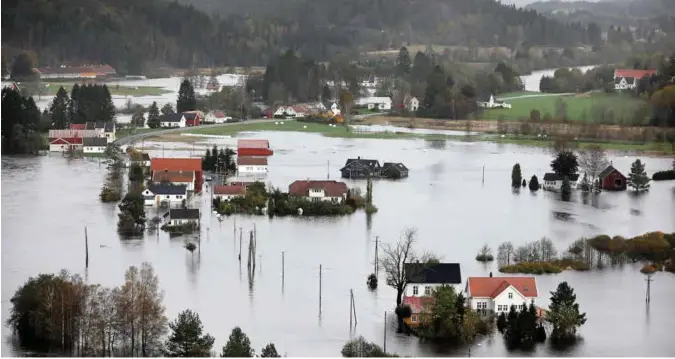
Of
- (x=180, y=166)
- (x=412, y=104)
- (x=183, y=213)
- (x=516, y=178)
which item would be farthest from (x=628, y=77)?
(x=183, y=213)

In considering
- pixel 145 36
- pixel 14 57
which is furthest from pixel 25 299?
pixel 145 36

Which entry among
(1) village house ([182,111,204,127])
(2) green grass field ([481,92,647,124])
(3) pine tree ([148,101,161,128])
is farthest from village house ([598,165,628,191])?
(1) village house ([182,111,204,127])

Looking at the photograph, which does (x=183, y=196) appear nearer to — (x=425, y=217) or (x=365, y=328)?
(x=425, y=217)

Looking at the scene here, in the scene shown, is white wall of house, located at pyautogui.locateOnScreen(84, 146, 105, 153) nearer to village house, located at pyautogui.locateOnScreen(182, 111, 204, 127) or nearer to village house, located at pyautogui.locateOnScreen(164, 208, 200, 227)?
village house, located at pyautogui.locateOnScreen(182, 111, 204, 127)

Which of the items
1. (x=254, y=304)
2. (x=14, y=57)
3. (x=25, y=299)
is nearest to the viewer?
(x=25, y=299)

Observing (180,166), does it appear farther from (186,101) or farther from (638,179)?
(186,101)
